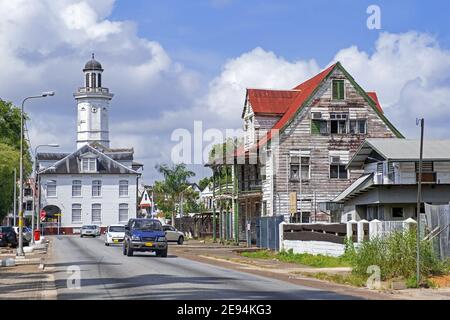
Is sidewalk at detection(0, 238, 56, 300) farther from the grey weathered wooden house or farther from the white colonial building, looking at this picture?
the white colonial building

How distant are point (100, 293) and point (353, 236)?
15.4 meters

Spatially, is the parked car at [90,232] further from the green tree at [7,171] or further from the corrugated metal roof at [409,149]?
the corrugated metal roof at [409,149]

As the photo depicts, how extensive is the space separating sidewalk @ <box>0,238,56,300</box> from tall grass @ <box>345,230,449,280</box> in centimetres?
945

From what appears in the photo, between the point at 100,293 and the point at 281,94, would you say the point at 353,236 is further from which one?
the point at 281,94

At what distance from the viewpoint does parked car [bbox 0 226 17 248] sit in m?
56.4

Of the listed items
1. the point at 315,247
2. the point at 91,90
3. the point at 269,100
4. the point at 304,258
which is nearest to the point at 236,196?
the point at 269,100

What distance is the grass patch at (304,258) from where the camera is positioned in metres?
33.1

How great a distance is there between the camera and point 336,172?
5734cm

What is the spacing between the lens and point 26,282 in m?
25.1

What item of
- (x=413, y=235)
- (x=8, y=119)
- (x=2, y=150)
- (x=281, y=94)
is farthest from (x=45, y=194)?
(x=413, y=235)

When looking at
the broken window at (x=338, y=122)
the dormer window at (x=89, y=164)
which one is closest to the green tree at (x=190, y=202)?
the dormer window at (x=89, y=164)

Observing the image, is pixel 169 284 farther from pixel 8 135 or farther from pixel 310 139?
pixel 8 135

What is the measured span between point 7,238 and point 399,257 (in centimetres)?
3723

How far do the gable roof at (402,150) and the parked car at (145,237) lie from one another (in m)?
13.2
